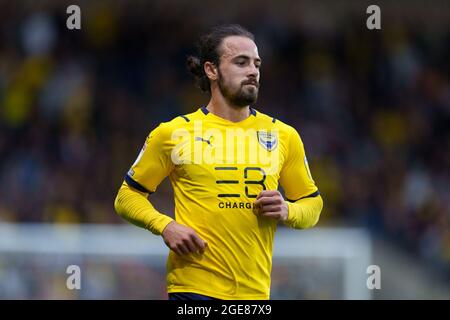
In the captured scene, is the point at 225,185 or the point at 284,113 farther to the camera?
the point at 284,113

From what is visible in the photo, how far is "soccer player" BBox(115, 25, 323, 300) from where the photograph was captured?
5305 mm

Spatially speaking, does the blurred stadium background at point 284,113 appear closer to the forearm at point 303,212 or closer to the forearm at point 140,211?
the forearm at point 303,212

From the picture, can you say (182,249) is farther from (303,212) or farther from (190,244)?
(303,212)

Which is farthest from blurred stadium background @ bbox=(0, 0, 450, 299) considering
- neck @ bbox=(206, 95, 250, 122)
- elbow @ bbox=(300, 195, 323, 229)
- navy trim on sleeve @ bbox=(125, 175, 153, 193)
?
neck @ bbox=(206, 95, 250, 122)

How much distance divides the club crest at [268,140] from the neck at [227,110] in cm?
14

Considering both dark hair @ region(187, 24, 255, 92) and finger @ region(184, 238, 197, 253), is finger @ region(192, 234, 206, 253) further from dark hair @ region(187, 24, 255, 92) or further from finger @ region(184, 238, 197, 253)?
dark hair @ region(187, 24, 255, 92)

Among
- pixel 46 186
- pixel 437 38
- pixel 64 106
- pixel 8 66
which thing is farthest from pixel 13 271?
pixel 437 38

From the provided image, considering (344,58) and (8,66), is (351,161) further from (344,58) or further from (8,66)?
(8,66)

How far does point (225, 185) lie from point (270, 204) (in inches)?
11.3

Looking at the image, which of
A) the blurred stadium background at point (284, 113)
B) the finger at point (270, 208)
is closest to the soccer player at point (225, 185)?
the finger at point (270, 208)

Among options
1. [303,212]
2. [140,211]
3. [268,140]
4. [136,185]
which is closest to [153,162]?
[136,185]

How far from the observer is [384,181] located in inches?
524

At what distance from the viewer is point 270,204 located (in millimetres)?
5242

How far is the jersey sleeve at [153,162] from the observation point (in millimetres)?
5480
